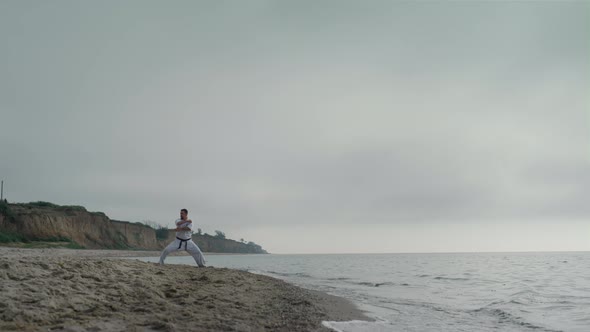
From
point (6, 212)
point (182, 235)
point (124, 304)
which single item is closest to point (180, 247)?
point (182, 235)

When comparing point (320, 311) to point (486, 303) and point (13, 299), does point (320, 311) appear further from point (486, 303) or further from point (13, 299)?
point (486, 303)

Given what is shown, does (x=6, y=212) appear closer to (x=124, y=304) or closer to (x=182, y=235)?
(x=182, y=235)

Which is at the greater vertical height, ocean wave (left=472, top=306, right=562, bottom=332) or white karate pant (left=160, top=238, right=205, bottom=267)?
white karate pant (left=160, top=238, right=205, bottom=267)

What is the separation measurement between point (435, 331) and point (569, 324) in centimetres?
388

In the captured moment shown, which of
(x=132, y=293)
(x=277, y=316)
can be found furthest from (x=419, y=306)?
(x=132, y=293)

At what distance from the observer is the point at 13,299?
5.88m

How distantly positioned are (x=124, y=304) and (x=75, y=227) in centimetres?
5969

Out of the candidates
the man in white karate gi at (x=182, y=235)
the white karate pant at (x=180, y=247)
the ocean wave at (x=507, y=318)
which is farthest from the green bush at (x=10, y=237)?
the ocean wave at (x=507, y=318)

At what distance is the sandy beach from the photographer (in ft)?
18.3

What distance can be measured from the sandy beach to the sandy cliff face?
47550mm

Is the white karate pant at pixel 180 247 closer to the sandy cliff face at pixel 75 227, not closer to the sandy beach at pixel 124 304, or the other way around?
the sandy beach at pixel 124 304

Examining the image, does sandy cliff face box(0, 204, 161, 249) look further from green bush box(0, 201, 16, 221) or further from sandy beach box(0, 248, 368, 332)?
sandy beach box(0, 248, 368, 332)

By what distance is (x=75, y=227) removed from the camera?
5922 cm

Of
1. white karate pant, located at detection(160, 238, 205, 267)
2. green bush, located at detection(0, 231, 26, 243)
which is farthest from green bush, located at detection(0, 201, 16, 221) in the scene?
white karate pant, located at detection(160, 238, 205, 267)
